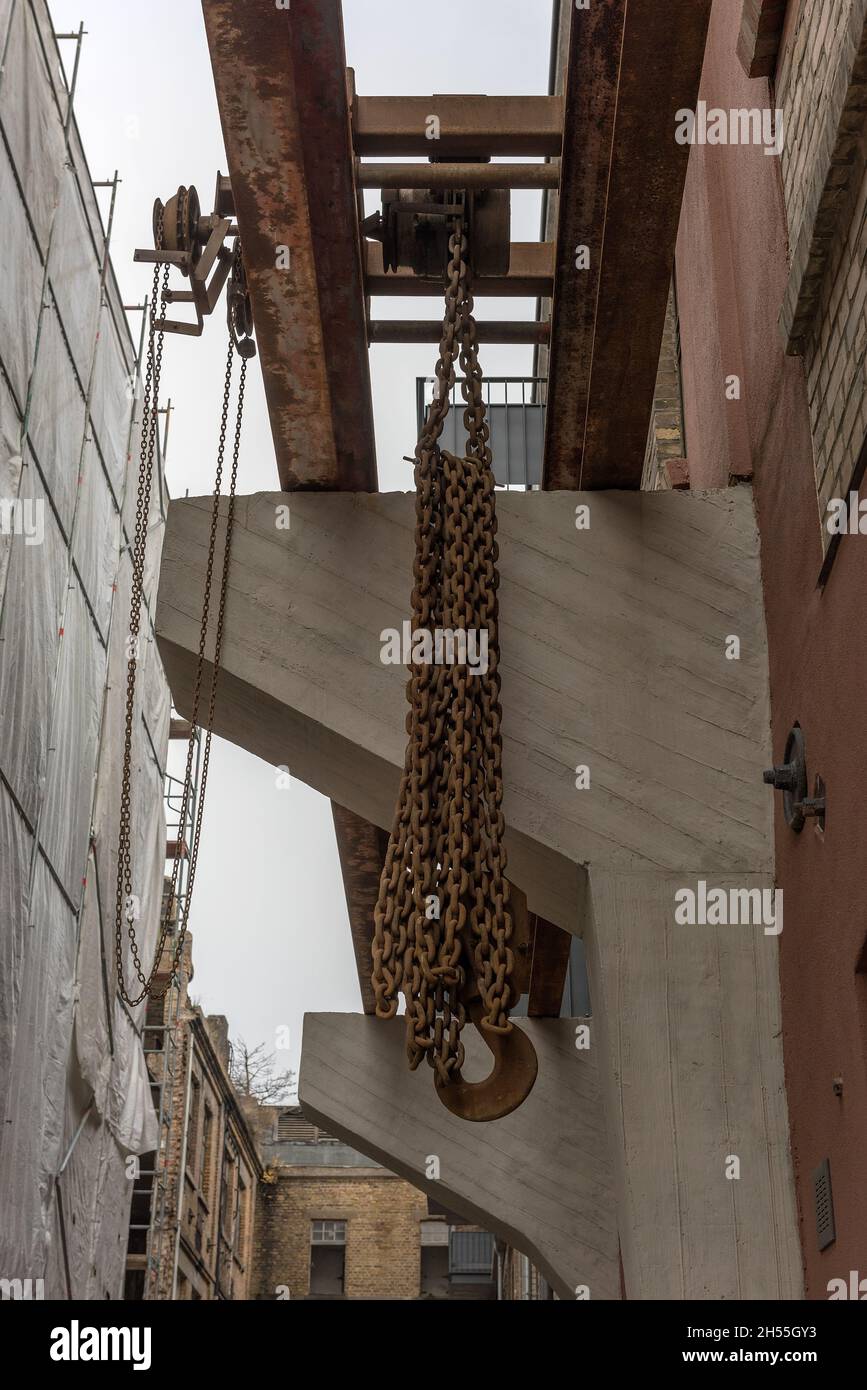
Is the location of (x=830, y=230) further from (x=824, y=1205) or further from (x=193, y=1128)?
(x=193, y=1128)

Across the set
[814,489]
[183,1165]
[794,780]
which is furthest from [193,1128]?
[814,489]

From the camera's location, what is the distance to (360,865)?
879 cm

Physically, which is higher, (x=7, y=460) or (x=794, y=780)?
(x=7, y=460)

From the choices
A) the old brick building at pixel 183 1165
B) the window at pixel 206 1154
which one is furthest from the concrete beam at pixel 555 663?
the window at pixel 206 1154

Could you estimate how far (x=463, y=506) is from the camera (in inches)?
192

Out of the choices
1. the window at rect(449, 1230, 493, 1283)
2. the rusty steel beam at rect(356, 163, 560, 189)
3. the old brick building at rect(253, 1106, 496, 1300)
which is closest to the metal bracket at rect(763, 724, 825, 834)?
the rusty steel beam at rect(356, 163, 560, 189)

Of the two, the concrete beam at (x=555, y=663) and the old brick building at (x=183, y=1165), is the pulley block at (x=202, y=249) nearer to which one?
the concrete beam at (x=555, y=663)

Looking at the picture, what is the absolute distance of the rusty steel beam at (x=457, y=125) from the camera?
200 inches

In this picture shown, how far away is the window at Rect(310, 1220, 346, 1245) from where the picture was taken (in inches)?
1432

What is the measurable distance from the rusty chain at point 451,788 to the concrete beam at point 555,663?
822 mm

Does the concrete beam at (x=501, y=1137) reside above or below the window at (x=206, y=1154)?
below

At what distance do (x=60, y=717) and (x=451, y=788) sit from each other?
8.08 m

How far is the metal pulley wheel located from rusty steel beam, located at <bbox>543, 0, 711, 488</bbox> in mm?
1451

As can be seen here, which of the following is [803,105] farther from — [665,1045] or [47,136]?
[47,136]
